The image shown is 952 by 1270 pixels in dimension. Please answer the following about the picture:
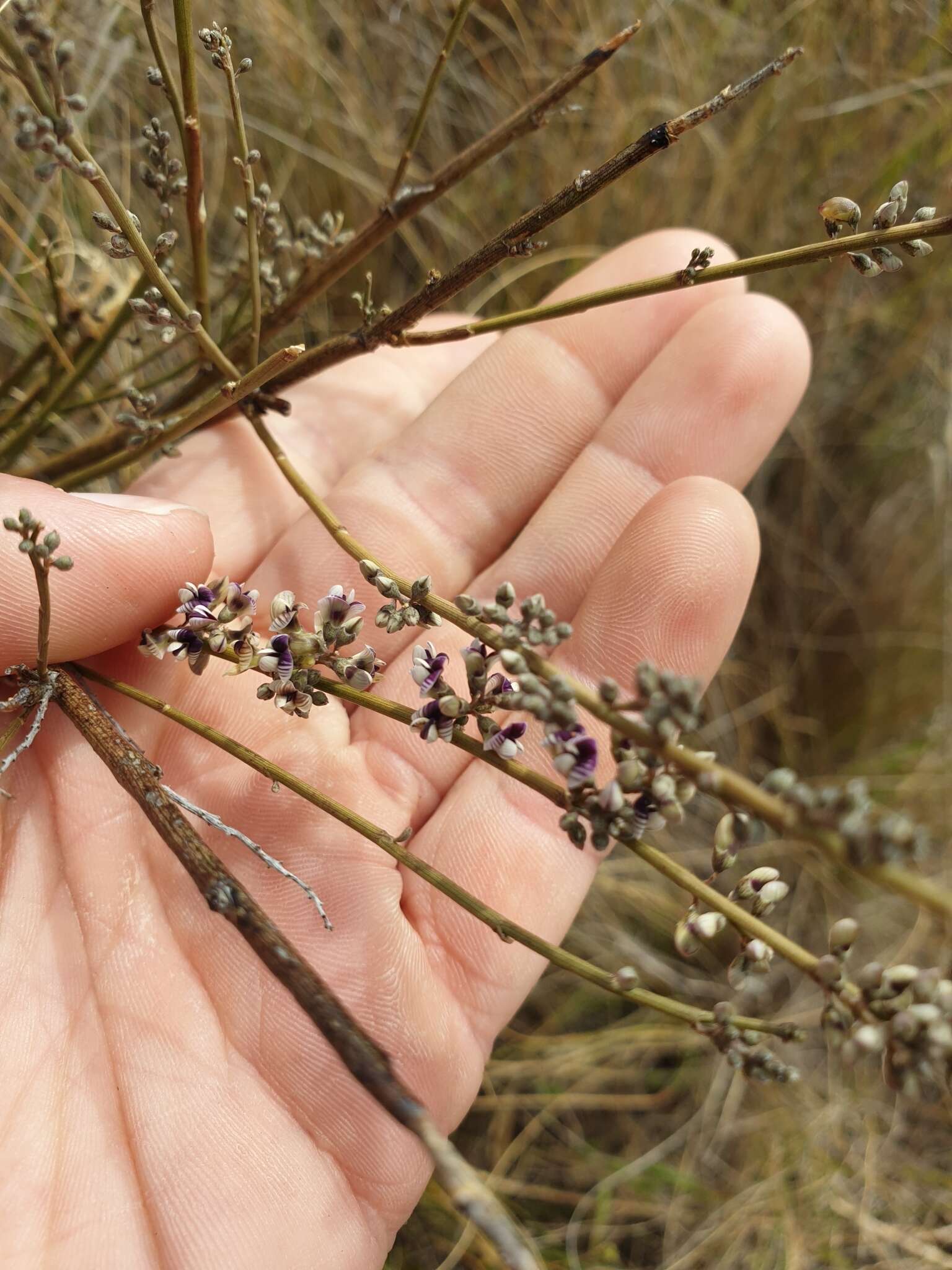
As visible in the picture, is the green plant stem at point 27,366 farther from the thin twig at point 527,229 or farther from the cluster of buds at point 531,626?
the cluster of buds at point 531,626

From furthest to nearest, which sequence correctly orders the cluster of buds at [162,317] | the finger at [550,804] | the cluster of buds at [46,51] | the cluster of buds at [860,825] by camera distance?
the finger at [550,804], the cluster of buds at [162,317], the cluster of buds at [46,51], the cluster of buds at [860,825]

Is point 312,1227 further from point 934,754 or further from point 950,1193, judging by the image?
point 934,754

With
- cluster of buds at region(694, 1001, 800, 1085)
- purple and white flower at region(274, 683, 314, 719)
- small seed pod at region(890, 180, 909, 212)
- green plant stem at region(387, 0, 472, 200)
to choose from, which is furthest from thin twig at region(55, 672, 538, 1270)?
small seed pod at region(890, 180, 909, 212)

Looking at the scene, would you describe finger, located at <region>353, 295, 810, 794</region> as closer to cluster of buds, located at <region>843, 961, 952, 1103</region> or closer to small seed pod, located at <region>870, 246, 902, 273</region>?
small seed pod, located at <region>870, 246, 902, 273</region>

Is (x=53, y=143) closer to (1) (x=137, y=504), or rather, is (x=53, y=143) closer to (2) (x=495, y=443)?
(1) (x=137, y=504)

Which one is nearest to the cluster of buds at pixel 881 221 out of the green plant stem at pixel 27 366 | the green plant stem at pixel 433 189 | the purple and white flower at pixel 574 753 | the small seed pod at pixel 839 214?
the small seed pod at pixel 839 214

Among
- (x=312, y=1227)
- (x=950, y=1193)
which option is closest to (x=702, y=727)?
(x=950, y=1193)
